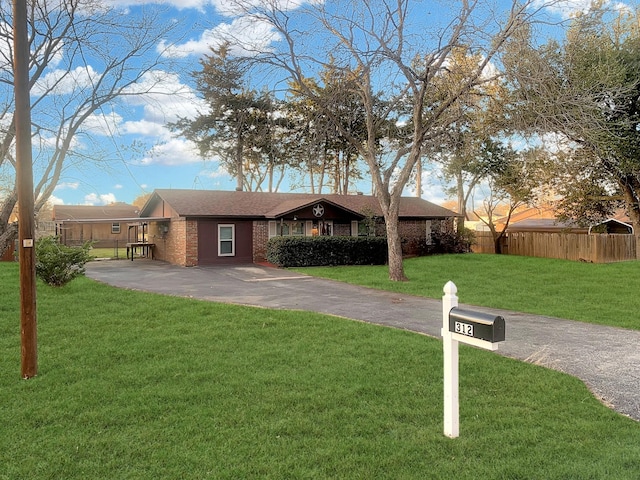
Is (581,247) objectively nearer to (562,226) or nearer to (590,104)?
(590,104)

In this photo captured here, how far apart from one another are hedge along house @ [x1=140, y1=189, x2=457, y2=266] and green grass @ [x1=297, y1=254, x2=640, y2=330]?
14.1 ft

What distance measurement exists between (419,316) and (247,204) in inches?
632

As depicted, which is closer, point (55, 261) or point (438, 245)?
point (55, 261)

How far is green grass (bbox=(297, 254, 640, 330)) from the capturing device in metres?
9.91

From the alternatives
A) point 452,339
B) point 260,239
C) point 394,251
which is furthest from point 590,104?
point 260,239

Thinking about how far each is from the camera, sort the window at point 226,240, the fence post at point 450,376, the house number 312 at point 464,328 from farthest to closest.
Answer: the window at point 226,240 < the fence post at point 450,376 < the house number 312 at point 464,328

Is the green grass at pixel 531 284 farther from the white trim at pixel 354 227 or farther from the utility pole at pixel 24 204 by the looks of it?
the utility pole at pixel 24 204

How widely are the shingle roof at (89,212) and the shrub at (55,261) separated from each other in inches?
1186

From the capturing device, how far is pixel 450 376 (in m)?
3.63

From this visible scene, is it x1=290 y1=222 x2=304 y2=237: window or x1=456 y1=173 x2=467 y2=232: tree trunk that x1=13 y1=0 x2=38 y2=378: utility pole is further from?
x1=456 y1=173 x2=467 y2=232: tree trunk

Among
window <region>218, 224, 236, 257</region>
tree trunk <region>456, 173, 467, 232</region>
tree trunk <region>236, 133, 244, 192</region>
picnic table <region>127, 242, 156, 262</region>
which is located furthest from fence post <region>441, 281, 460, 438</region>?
tree trunk <region>236, 133, 244, 192</region>

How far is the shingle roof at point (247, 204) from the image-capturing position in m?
21.6

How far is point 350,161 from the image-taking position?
114 ft

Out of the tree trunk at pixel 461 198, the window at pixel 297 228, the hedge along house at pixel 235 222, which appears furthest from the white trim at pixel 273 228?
the tree trunk at pixel 461 198
